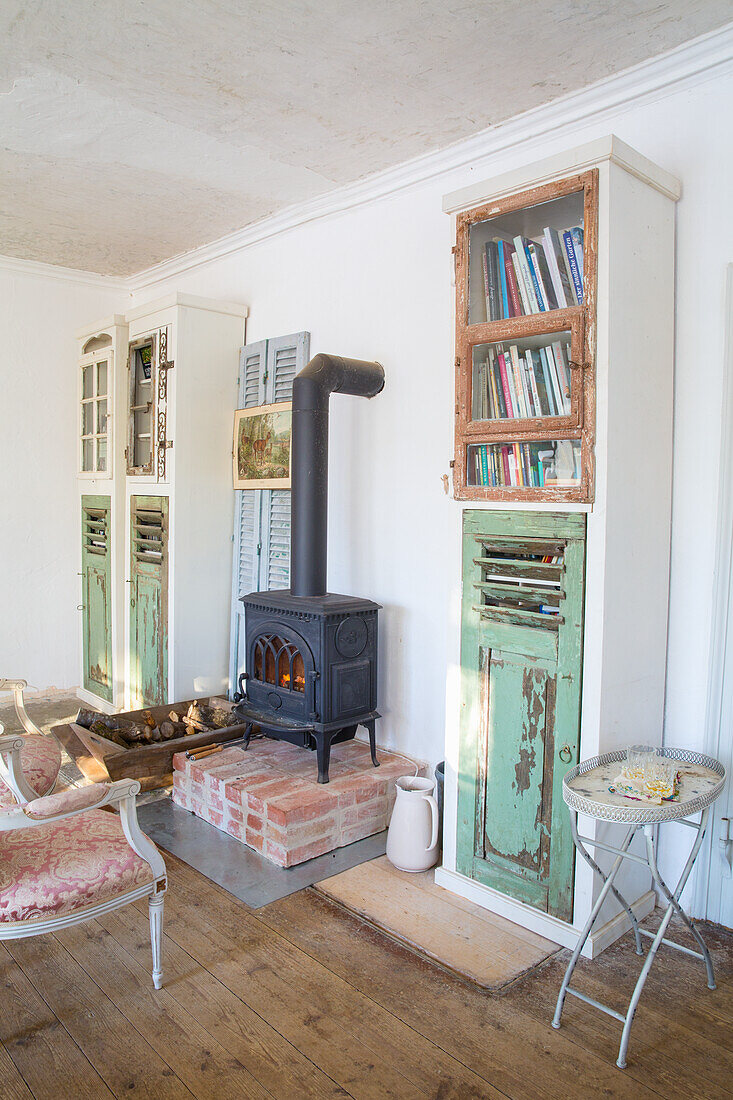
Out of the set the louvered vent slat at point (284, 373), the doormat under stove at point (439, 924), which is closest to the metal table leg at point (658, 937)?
the doormat under stove at point (439, 924)

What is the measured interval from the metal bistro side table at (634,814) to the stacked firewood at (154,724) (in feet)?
7.55

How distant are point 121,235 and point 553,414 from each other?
333 cm

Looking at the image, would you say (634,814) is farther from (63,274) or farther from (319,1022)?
(63,274)

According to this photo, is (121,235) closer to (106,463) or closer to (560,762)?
(106,463)

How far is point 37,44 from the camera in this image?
8.43ft

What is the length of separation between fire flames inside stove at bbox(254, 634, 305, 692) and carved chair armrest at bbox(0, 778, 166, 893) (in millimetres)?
1174

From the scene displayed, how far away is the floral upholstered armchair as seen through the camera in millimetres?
1909

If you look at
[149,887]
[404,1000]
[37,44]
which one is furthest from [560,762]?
[37,44]

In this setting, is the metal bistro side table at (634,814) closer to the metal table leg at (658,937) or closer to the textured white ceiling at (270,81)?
the metal table leg at (658,937)

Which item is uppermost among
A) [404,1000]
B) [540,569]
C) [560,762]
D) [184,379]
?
[184,379]

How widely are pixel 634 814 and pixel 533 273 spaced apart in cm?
168

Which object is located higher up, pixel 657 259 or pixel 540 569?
pixel 657 259

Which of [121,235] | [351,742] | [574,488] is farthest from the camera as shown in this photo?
[121,235]

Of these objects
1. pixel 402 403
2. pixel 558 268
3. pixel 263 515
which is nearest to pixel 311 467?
pixel 402 403
